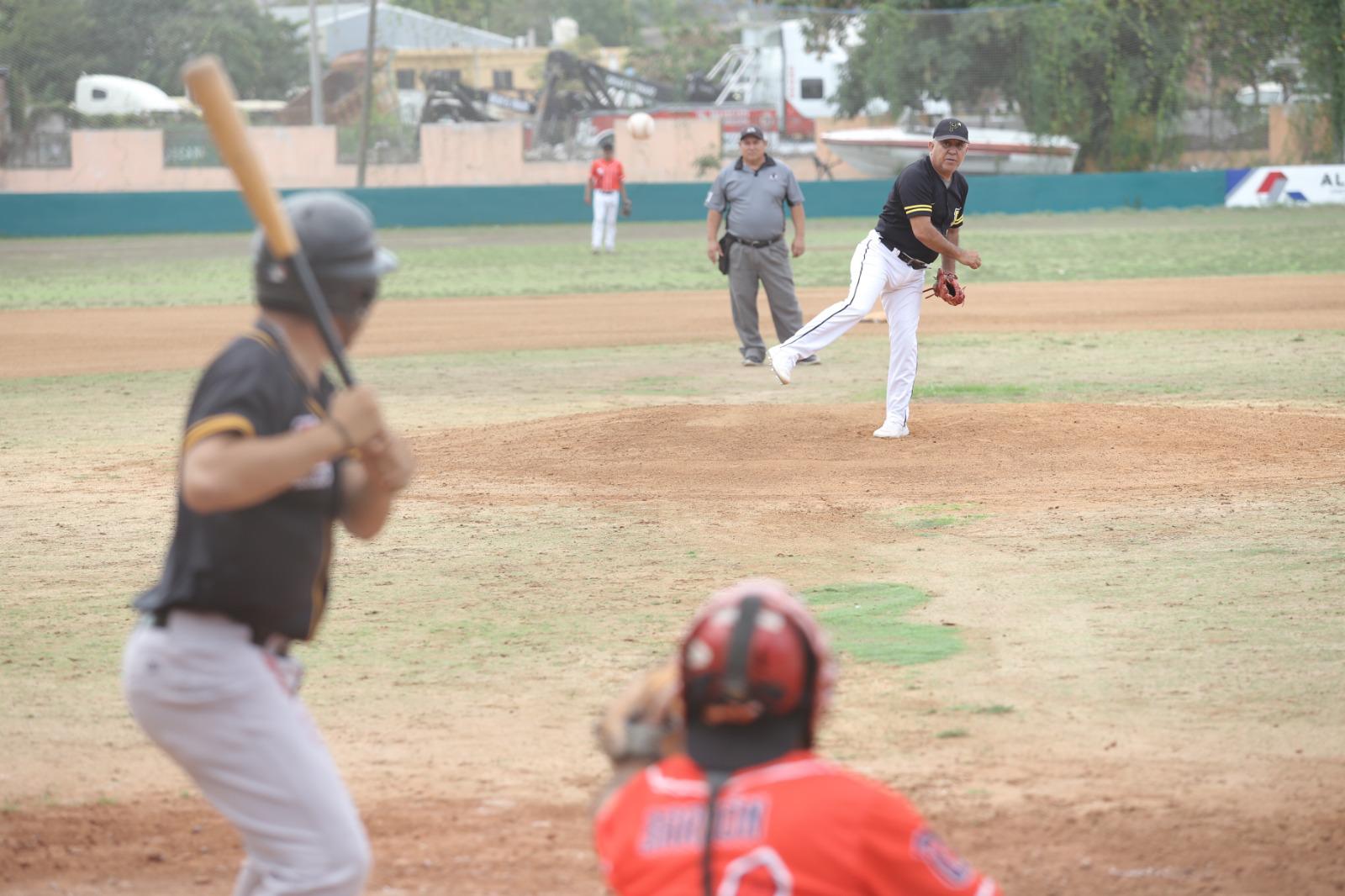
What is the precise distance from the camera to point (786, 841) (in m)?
2.69

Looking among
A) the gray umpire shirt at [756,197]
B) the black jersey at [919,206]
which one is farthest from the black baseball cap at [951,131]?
the gray umpire shirt at [756,197]

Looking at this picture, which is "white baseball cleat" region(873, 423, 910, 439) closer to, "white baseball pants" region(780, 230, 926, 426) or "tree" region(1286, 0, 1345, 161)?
"white baseball pants" region(780, 230, 926, 426)

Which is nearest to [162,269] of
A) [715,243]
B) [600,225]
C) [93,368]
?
[600,225]

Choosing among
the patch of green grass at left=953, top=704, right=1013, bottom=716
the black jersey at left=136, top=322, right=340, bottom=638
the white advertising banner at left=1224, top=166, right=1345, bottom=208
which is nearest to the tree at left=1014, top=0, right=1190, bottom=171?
the white advertising banner at left=1224, top=166, right=1345, bottom=208

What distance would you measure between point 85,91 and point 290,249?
57.4 m

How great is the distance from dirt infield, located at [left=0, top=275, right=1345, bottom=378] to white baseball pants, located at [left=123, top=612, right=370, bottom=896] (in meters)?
15.2

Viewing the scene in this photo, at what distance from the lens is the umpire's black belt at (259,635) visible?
3.40 m

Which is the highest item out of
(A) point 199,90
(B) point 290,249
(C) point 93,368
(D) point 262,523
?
(A) point 199,90

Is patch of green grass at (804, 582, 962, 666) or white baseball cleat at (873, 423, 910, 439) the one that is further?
white baseball cleat at (873, 423, 910, 439)

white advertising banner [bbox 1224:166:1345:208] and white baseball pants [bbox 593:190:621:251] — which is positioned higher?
white advertising banner [bbox 1224:166:1345:208]

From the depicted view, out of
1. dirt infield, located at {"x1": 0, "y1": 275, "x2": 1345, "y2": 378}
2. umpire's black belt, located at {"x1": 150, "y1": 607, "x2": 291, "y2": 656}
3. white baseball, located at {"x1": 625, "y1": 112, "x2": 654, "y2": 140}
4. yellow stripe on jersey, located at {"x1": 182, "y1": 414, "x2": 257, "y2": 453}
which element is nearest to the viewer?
yellow stripe on jersey, located at {"x1": 182, "y1": 414, "x2": 257, "y2": 453}

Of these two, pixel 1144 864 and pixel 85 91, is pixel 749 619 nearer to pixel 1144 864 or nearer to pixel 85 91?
pixel 1144 864

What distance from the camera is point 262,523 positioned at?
3391 millimetres

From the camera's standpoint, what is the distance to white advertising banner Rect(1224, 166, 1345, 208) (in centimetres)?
3953
